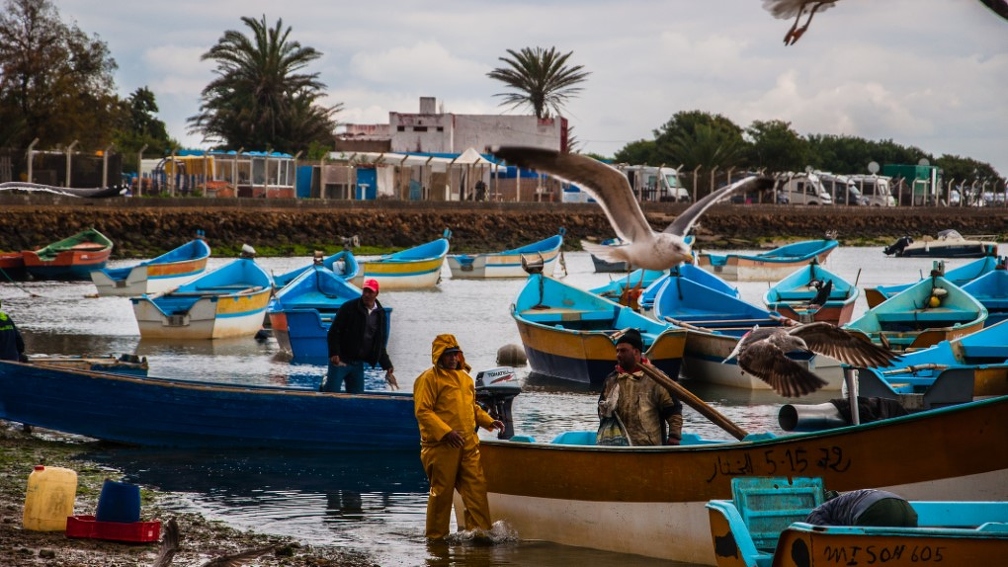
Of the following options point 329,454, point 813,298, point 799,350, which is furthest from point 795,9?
point 813,298

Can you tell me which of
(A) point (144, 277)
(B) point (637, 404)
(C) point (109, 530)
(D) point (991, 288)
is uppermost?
(D) point (991, 288)

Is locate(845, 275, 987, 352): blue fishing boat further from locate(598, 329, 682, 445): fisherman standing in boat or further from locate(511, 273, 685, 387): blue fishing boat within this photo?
locate(598, 329, 682, 445): fisherman standing in boat

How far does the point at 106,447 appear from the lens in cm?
1441

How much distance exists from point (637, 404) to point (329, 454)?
5358 mm

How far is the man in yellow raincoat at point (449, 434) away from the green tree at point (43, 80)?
161 ft

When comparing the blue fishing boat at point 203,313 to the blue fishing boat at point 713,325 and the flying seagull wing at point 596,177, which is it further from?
the flying seagull wing at point 596,177

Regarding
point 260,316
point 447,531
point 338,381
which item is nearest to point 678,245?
point 338,381

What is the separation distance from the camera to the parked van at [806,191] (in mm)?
86062

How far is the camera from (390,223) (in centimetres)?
6219

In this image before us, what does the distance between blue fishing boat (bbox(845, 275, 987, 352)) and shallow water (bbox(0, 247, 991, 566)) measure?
5.63ft

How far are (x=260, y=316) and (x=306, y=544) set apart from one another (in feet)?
57.5

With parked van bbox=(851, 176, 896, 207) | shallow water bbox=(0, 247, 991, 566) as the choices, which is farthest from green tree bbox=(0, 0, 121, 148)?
parked van bbox=(851, 176, 896, 207)

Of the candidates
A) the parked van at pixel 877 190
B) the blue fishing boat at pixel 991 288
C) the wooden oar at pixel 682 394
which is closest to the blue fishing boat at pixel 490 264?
the blue fishing boat at pixel 991 288

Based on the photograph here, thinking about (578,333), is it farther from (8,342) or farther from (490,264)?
(490,264)
